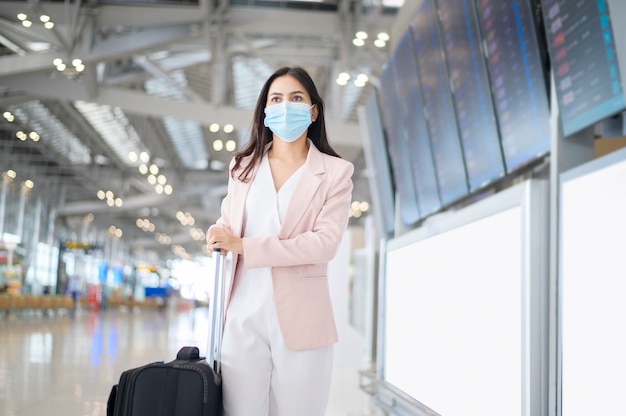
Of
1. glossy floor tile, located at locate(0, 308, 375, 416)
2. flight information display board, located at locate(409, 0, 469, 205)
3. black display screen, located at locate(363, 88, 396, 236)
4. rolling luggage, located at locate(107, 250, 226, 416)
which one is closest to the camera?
rolling luggage, located at locate(107, 250, 226, 416)

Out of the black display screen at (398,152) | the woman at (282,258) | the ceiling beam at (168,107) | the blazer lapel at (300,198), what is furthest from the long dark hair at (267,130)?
the ceiling beam at (168,107)

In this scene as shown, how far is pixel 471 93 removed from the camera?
16.7 ft

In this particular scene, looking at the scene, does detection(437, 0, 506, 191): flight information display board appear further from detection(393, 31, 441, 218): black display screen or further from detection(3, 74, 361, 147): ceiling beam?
detection(3, 74, 361, 147): ceiling beam

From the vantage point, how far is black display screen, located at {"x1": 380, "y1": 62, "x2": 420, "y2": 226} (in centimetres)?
740

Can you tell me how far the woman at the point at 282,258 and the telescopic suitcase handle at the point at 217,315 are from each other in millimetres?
25

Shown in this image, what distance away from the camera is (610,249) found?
2580 mm

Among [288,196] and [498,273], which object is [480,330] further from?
[288,196]

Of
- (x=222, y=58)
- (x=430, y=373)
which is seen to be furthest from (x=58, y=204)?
(x=430, y=373)

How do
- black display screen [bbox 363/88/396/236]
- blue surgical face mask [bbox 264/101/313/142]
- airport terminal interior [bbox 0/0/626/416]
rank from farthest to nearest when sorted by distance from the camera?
black display screen [bbox 363/88/396/236]
airport terminal interior [bbox 0/0/626/416]
blue surgical face mask [bbox 264/101/313/142]

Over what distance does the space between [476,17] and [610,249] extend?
2643 millimetres

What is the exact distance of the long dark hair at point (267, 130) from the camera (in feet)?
7.50

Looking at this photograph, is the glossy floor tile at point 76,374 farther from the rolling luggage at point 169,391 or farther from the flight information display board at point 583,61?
the rolling luggage at point 169,391

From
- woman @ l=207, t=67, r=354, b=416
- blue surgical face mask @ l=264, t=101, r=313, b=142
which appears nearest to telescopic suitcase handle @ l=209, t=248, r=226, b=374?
woman @ l=207, t=67, r=354, b=416

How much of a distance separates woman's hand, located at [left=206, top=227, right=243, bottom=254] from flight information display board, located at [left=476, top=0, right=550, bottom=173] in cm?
222
